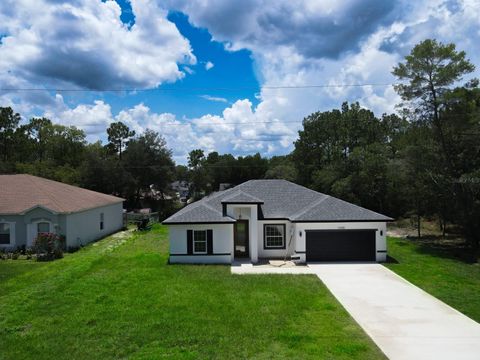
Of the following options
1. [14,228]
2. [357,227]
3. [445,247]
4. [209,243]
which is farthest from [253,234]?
[14,228]

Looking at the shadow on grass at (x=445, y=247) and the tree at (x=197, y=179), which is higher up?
the tree at (x=197, y=179)

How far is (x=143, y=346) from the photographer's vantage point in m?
9.72

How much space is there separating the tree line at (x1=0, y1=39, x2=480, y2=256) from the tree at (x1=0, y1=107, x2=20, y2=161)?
144mm

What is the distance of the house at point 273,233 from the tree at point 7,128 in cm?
4879

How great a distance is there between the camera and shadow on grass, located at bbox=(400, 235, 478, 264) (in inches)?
904

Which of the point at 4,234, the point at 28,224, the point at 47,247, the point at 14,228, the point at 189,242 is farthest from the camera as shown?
the point at 4,234

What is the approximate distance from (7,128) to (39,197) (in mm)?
40009

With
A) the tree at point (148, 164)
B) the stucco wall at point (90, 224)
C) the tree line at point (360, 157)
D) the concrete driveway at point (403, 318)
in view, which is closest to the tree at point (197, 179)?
the tree line at point (360, 157)

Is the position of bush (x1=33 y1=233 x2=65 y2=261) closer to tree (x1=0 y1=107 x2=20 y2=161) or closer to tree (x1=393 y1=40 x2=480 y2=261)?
tree (x1=393 y1=40 x2=480 y2=261)

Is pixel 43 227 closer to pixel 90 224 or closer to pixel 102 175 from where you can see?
pixel 90 224

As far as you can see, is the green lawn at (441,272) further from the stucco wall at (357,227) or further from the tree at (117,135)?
the tree at (117,135)

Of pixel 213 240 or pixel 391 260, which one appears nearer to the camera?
pixel 213 240

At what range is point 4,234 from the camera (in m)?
23.9

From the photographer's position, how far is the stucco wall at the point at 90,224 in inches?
963
